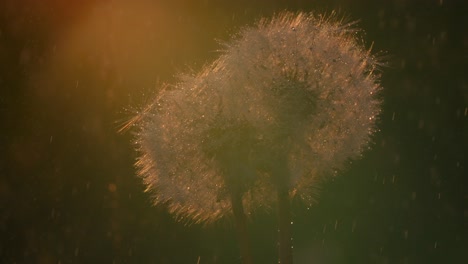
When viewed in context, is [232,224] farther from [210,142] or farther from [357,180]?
[357,180]

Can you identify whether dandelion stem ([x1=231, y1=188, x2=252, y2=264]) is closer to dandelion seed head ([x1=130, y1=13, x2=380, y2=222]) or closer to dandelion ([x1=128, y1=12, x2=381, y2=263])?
dandelion ([x1=128, y1=12, x2=381, y2=263])

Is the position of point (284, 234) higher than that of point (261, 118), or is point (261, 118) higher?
point (261, 118)

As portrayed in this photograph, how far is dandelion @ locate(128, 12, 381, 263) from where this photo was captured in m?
2.58

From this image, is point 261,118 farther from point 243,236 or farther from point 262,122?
point 243,236

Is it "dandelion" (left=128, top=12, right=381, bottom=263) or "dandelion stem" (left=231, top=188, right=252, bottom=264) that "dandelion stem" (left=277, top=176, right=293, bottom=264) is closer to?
"dandelion" (left=128, top=12, right=381, bottom=263)

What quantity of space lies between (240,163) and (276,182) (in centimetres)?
15

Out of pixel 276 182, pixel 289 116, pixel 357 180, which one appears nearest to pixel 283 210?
pixel 276 182

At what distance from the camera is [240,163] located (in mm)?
2629

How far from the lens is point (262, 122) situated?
100 inches

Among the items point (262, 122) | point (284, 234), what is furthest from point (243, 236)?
point (262, 122)

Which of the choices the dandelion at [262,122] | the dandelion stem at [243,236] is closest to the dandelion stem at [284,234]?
the dandelion at [262,122]

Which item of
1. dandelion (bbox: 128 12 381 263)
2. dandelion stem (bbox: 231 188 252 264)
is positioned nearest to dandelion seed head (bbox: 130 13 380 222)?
dandelion (bbox: 128 12 381 263)

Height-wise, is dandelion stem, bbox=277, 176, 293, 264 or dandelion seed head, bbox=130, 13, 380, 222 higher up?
dandelion seed head, bbox=130, 13, 380, 222

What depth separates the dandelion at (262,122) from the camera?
2.58 m
